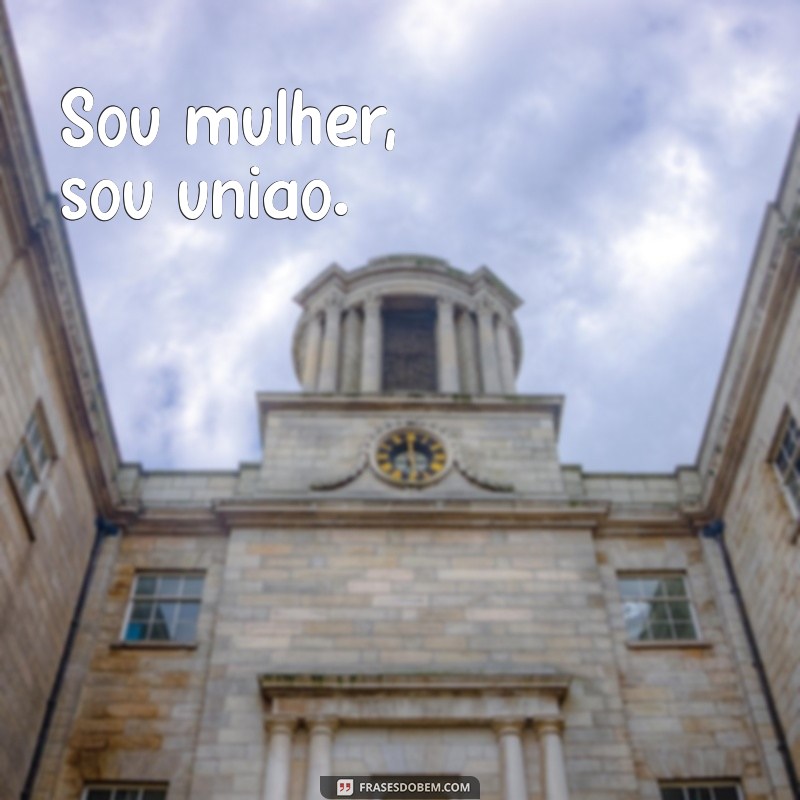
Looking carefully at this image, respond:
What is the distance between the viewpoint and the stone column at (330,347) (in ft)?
72.6

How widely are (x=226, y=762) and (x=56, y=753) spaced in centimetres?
275

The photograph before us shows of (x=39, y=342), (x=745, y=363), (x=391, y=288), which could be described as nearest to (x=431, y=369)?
(x=391, y=288)

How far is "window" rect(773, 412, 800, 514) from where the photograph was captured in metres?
14.3

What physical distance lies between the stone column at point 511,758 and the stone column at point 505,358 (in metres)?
9.59

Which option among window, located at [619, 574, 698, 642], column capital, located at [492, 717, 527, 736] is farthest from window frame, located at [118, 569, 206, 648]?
window, located at [619, 574, 698, 642]

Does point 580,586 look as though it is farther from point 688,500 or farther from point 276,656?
point 276,656

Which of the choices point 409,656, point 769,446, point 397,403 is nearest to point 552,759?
point 409,656

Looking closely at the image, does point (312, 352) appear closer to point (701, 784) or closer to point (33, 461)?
point (33, 461)

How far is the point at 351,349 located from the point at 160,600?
9511mm

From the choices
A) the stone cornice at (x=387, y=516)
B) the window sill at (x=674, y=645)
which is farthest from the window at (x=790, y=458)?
Result: the window sill at (x=674, y=645)

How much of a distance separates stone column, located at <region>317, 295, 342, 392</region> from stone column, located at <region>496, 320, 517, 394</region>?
418 centimetres

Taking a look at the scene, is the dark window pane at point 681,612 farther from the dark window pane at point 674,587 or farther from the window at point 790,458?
the window at point 790,458

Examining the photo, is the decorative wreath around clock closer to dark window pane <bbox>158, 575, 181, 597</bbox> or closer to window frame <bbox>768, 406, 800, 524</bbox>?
dark window pane <bbox>158, 575, 181, 597</bbox>

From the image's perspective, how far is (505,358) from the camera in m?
23.5
